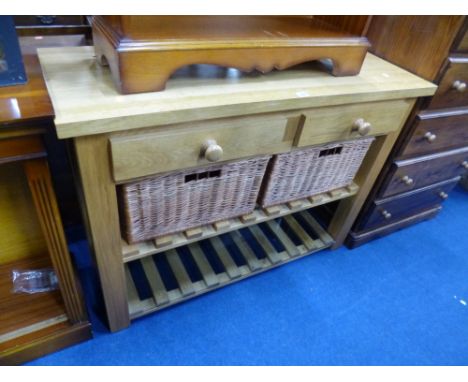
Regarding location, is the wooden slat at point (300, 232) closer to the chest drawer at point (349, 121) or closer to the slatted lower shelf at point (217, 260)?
the slatted lower shelf at point (217, 260)

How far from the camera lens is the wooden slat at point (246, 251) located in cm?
118

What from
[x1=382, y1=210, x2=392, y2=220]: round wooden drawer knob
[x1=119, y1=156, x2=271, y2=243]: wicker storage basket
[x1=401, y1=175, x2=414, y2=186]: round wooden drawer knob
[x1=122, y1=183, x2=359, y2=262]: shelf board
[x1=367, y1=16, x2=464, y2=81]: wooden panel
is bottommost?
[x1=382, y1=210, x2=392, y2=220]: round wooden drawer knob

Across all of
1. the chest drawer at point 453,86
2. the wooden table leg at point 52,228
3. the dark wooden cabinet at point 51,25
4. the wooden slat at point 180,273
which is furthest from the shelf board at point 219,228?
the dark wooden cabinet at point 51,25

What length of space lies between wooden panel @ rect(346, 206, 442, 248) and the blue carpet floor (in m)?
0.05

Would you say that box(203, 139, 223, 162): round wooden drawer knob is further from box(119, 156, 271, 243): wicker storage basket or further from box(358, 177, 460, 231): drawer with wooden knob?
box(358, 177, 460, 231): drawer with wooden knob

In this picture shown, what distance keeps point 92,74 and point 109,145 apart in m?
0.18

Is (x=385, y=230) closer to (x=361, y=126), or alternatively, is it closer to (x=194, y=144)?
(x=361, y=126)

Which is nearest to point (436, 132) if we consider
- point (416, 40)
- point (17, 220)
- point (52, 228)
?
point (416, 40)

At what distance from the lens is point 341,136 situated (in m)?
0.87

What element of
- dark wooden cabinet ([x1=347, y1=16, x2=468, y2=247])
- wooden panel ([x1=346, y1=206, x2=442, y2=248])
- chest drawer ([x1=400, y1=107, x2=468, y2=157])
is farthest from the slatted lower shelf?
chest drawer ([x1=400, y1=107, x2=468, y2=157])

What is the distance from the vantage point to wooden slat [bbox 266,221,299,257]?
127 cm

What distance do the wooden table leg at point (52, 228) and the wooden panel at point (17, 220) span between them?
0.67ft

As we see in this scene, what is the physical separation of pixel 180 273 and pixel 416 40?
101 cm

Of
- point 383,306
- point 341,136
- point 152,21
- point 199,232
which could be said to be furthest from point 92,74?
point 383,306
